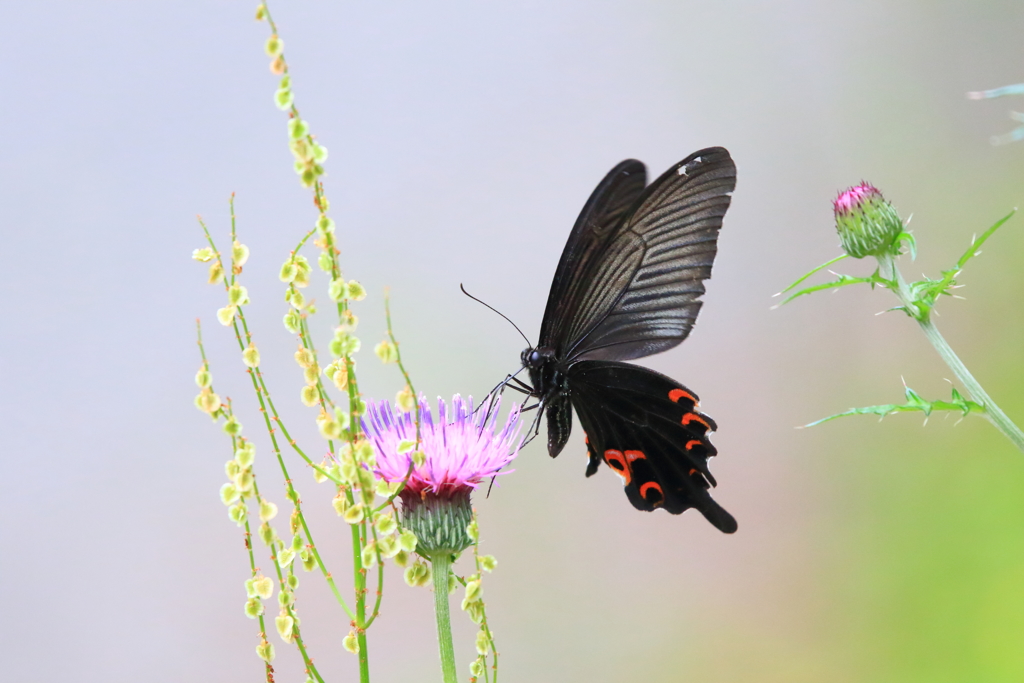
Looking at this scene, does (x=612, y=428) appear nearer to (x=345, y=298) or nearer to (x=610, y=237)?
(x=610, y=237)

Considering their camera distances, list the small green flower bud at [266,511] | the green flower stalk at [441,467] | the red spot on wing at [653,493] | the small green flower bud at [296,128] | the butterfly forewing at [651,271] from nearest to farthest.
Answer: the small green flower bud at [296,128] < the small green flower bud at [266,511] < the green flower stalk at [441,467] < the butterfly forewing at [651,271] < the red spot on wing at [653,493]

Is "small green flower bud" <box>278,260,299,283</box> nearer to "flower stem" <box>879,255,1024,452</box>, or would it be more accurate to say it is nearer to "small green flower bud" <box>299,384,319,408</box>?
"small green flower bud" <box>299,384,319,408</box>

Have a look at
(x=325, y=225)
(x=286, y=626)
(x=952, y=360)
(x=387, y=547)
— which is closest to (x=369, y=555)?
(x=387, y=547)

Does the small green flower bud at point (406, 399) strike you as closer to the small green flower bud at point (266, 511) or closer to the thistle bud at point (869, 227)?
the small green flower bud at point (266, 511)

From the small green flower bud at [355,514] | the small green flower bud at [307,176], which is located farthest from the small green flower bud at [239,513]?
the small green flower bud at [307,176]

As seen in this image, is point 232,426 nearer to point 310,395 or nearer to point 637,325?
point 310,395

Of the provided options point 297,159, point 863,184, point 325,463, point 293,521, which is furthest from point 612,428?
point 297,159
